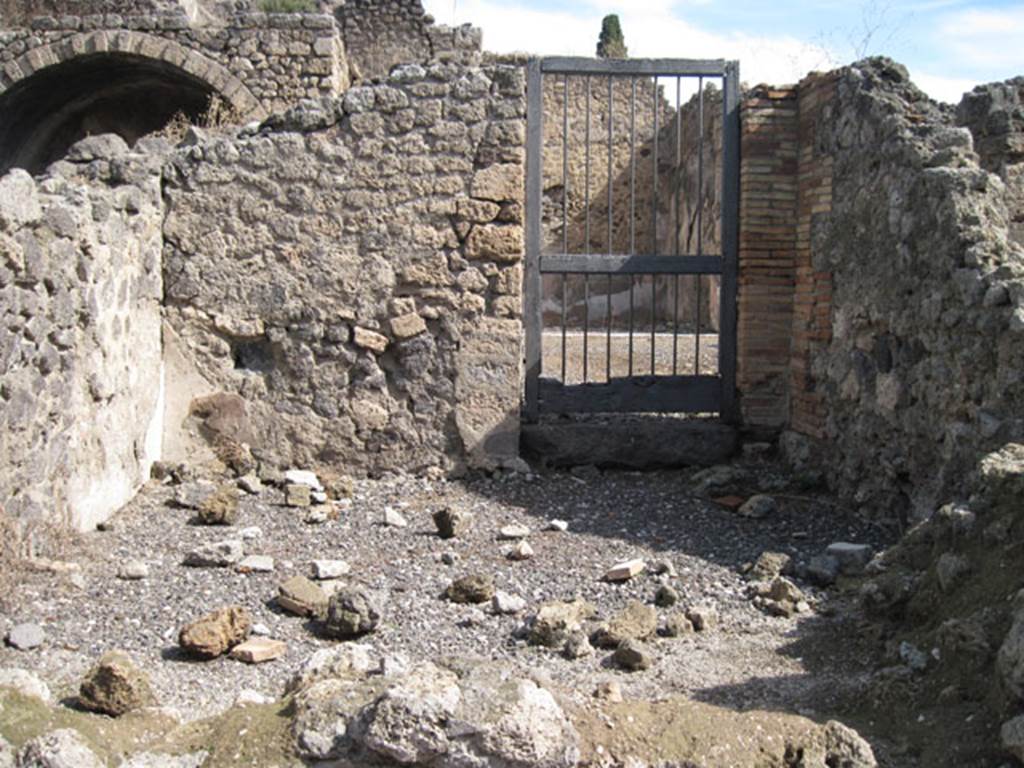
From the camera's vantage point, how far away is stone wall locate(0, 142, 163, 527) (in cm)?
466

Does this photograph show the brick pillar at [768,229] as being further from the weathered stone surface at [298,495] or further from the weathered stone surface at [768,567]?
the weathered stone surface at [298,495]

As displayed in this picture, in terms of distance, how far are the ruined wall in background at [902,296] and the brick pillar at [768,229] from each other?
0.14 m

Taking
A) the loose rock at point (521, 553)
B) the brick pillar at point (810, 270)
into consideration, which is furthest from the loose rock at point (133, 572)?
the brick pillar at point (810, 270)

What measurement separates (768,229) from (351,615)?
4014 mm

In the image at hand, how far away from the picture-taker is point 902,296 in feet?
19.0

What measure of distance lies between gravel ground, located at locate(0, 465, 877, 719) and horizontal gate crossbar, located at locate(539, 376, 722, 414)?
1.53 ft

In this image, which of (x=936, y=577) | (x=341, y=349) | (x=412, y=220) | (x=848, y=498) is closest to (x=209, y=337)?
(x=341, y=349)

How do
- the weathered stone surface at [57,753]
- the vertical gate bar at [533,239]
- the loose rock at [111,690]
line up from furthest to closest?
the vertical gate bar at [533,239]
the loose rock at [111,690]
the weathered stone surface at [57,753]

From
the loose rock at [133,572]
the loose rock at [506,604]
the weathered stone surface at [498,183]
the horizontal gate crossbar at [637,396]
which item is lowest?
the loose rock at [506,604]

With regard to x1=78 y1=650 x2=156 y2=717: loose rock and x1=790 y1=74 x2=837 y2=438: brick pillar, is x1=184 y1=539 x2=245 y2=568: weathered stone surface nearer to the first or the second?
x1=78 y1=650 x2=156 y2=717: loose rock

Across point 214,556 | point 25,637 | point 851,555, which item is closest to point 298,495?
point 214,556

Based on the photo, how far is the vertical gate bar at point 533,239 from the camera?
6.89 metres

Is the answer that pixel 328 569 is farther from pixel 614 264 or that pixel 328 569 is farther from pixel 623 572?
pixel 614 264

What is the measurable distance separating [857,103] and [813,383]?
167 centimetres
